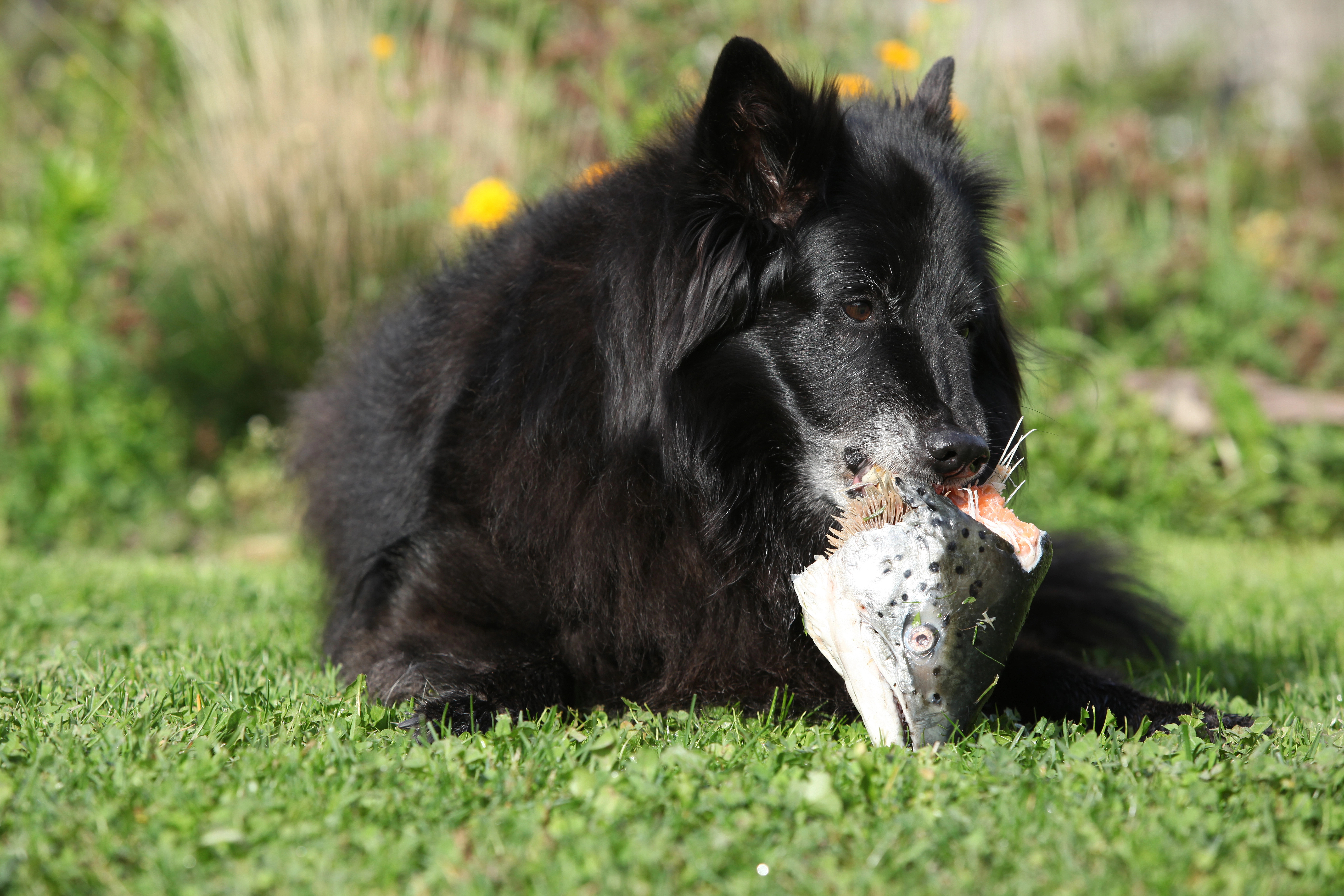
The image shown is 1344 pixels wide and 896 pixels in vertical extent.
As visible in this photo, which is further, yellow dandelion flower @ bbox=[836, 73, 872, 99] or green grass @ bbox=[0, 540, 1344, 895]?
yellow dandelion flower @ bbox=[836, 73, 872, 99]

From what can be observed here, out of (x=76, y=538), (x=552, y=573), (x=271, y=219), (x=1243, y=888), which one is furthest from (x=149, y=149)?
(x=1243, y=888)

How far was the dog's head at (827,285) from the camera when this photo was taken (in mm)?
2492

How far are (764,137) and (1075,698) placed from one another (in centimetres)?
154

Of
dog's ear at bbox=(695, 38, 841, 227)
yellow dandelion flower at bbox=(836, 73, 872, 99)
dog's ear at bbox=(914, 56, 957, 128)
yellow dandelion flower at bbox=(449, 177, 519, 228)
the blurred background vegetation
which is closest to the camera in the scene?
dog's ear at bbox=(695, 38, 841, 227)

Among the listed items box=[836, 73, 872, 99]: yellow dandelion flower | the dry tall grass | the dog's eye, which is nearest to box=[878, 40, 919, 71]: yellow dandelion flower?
box=[836, 73, 872, 99]: yellow dandelion flower

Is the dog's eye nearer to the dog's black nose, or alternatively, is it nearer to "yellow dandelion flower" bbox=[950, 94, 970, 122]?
the dog's black nose

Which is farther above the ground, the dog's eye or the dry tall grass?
the dry tall grass

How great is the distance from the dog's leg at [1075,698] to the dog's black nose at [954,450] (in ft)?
1.73

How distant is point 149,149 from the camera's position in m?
7.40

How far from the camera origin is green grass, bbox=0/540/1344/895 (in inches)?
67.1

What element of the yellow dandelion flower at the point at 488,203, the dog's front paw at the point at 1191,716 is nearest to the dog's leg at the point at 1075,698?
the dog's front paw at the point at 1191,716

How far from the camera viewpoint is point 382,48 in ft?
19.8

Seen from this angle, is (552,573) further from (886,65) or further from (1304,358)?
(1304,358)

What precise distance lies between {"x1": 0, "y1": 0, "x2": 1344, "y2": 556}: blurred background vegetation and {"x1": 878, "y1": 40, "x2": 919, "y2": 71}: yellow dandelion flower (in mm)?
20
